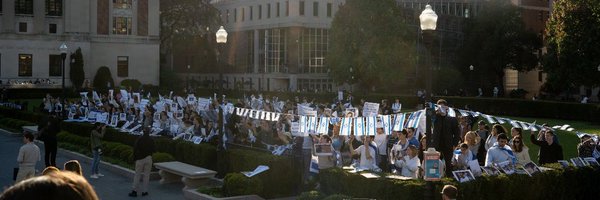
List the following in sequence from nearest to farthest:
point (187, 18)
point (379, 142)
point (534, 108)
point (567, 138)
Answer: point (379, 142)
point (567, 138)
point (534, 108)
point (187, 18)

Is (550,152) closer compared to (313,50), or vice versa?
(550,152)

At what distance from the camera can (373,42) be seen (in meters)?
62.6

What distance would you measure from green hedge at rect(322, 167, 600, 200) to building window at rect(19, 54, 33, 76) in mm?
63603

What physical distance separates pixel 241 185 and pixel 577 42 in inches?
1736

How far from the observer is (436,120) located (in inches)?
572

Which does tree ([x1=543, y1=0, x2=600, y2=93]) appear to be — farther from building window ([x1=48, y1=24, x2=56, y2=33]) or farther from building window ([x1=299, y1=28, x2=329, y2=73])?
building window ([x1=48, y1=24, x2=56, y2=33])

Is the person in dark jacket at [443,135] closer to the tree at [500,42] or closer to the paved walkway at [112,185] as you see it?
the paved walkway at [112,185]

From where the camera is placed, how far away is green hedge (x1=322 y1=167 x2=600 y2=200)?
1331 cm

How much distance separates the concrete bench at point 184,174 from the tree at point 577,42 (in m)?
41.2

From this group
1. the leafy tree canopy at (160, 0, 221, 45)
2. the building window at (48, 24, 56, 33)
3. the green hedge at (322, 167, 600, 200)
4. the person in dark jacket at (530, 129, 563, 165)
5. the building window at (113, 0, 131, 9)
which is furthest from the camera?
the leafy tree canopy at (160, 0, 221, 45)

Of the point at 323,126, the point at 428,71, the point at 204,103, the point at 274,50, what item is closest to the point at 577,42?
the point at 204,103

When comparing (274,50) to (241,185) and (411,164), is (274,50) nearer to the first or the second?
(241,185)

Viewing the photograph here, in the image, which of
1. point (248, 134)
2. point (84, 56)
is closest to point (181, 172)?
point (248, 134)

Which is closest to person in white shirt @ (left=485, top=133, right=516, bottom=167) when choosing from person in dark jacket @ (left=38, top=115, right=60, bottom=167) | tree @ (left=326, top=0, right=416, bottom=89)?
person in dark jacket @ (left=38, top=115, right=60, bottom=167)
